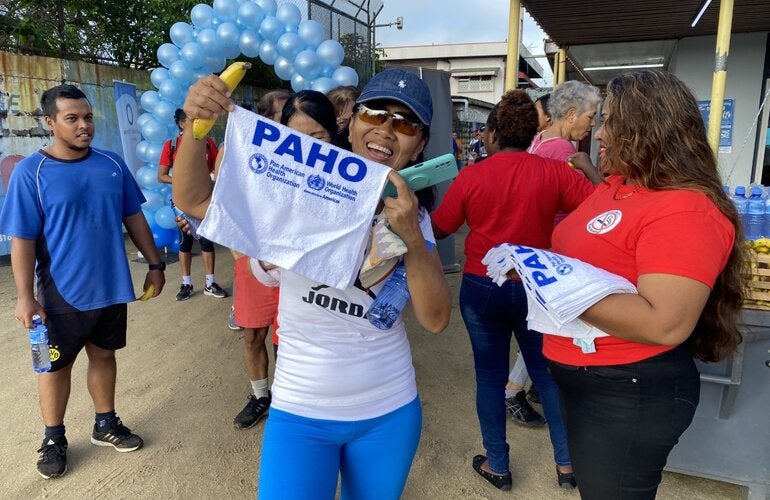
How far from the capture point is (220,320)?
5.14m

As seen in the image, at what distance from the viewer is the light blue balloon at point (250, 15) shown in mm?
5957

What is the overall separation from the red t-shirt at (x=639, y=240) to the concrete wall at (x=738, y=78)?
6504 millimetres

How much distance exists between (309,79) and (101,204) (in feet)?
12.1

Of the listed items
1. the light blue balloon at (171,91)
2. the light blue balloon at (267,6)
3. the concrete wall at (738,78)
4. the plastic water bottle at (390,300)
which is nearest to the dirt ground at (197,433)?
the plastic water bottle at (390,300)

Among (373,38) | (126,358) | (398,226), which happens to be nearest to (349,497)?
(398,226)

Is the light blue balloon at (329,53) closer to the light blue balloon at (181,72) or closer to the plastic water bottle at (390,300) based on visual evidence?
the light blue balloon at (181,72)

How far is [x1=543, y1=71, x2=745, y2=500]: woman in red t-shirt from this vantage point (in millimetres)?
1302

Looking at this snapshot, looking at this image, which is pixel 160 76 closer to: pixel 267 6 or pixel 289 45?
pixel 267 6

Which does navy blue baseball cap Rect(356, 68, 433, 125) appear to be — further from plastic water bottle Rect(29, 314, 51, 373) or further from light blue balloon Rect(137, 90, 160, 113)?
light blue balloon Rect(137, 90, 160, 113)

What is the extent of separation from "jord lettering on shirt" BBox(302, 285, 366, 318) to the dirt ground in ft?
5.45

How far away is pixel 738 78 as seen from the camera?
682 cm

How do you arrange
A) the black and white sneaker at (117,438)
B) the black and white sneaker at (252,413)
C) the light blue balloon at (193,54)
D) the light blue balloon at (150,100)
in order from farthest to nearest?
the light blue balloon at (150,100) < the light blue balloon at (193,54) < the black and white sneaker at (252,413) < the black and white sneaker at (117,438)

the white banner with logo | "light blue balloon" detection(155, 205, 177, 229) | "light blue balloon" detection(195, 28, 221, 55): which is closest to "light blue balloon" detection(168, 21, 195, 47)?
"light blue balloon" detection(195, 28, 221, 55)

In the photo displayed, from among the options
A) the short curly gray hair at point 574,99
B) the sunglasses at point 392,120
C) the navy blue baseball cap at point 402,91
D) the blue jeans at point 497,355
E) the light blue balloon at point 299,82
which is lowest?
the blue jeans at point 497,355
